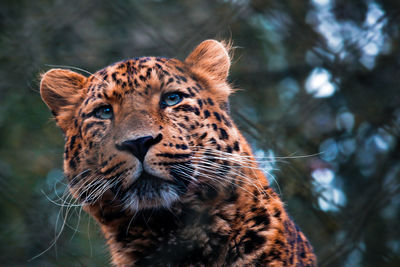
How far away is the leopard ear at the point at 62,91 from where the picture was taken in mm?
2455

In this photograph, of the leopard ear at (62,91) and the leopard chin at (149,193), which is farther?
the leopard ear at (62,91)

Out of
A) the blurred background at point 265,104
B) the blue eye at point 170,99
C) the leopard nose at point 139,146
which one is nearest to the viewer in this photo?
the leopard nose at point 139,146

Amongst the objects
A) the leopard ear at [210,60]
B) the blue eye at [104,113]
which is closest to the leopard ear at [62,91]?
the blue eye at [104,113]

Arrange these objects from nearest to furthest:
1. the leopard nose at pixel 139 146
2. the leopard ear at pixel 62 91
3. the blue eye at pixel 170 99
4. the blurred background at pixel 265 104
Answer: the leopard nose at pixel 139 146
the blue eye at pixel 170 99
the leopard ear at pixel 62 91
the blurred background at pixel 265 104

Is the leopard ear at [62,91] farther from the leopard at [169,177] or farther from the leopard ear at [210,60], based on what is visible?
the leopard ear at [210,60]

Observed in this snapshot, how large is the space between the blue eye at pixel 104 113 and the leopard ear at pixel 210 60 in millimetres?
542

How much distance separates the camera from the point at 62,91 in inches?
97.2

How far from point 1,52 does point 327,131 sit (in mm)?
3466

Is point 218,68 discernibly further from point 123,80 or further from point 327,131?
point 327,131

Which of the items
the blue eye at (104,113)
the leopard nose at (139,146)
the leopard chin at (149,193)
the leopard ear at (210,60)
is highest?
the leopard ear at (210,60)

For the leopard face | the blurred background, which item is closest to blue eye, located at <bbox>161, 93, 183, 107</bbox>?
the leopard face

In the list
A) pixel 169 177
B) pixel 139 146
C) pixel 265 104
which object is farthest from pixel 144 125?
pixel 265 104

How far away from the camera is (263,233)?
2.05 meters

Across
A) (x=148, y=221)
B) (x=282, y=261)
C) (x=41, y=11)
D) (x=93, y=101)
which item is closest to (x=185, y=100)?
(x=93, y=101)
